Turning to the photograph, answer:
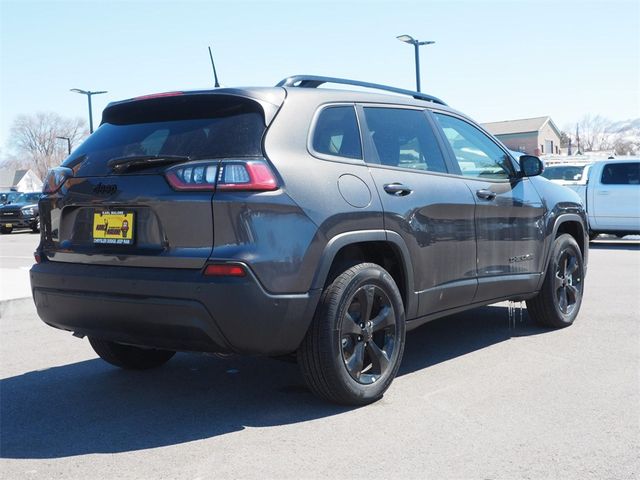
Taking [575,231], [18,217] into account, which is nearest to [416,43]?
[18,217]

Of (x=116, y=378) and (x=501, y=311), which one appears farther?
(x=501, y=311)

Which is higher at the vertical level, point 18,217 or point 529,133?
point 529,133

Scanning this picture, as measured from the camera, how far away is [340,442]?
3.75m

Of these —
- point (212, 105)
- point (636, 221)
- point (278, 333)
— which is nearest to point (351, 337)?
point (278, 333)

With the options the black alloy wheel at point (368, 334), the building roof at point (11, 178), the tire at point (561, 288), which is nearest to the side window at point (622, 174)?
the tire at point (561, 288)

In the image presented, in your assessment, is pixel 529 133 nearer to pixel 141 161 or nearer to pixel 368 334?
pixel 368 334

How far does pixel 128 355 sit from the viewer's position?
17.0 feet

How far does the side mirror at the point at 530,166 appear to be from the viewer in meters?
5.98

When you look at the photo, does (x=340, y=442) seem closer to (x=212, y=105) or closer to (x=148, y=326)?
(x=148, y=326)

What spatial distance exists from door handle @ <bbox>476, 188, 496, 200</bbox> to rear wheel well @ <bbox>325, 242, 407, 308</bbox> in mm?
1097

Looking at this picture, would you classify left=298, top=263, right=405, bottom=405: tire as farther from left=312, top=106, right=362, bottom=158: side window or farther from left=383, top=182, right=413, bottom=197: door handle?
left=312, top=106, right=362, bottom=158: side window

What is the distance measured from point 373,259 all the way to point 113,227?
157 cm

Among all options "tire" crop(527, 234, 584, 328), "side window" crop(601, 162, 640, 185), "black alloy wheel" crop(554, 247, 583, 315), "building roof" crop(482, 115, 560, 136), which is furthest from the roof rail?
"building roof" crop(482, 115, 560, 136)

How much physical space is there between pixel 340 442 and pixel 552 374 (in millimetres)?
1904
